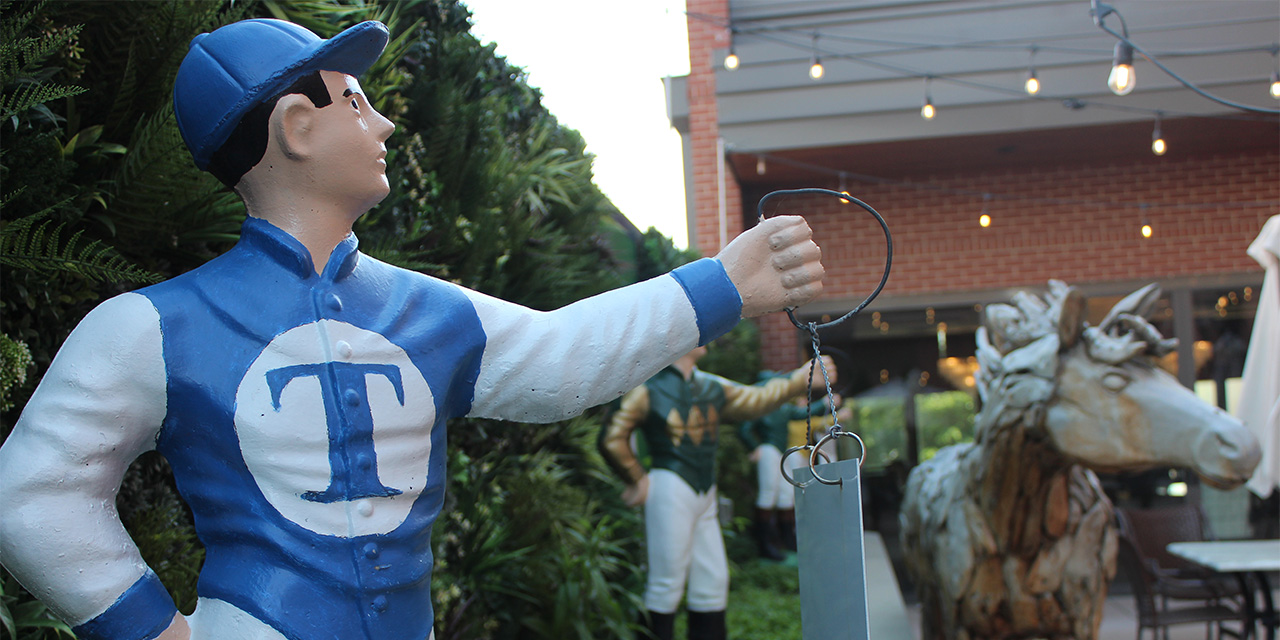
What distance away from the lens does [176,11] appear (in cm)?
218

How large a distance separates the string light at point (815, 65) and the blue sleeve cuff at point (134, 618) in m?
6.26

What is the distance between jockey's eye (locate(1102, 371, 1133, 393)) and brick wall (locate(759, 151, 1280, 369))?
5.43 m

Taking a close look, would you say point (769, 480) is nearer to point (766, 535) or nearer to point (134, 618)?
point (766, 535)

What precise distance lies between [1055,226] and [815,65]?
2986 millimetres

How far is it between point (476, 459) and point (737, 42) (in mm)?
4759

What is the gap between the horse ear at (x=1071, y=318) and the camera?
2.94 meters

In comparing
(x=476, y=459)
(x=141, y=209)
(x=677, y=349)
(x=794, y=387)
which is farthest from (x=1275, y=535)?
(x=141, y=209)

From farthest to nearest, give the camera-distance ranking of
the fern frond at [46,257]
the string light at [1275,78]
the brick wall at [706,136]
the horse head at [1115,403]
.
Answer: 1. the brick wall at [706,136]
2. the string light at [1275,78]
3. the horse head at [1115,403]
4. the fern frond at [46,257]

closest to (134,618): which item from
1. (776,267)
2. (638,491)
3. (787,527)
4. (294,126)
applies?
(294,126)

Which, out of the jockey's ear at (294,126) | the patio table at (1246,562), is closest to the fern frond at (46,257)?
the jockey's ear at (294,126)

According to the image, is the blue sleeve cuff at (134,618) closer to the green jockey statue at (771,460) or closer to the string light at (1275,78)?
the green jockey statue at (771,460)

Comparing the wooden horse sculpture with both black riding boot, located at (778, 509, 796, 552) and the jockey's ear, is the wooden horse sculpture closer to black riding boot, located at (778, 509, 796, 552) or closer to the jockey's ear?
the jockey's ear

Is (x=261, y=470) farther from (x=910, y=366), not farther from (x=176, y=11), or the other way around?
(x=910, y=366)

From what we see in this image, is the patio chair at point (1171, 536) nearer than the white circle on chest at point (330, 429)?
No
